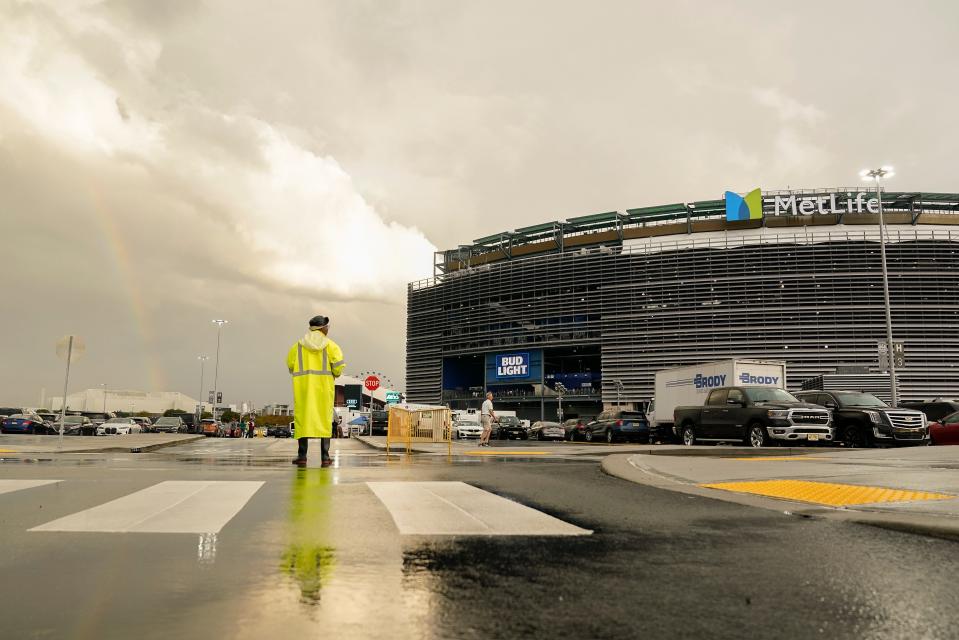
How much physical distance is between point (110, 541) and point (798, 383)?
64.9 m

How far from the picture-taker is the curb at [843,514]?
15.8 feet

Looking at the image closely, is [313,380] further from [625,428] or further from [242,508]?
[625,428]

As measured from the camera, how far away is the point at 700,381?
29.9 meters

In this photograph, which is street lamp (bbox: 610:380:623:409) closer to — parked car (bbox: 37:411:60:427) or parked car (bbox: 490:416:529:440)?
parked car (bbox: 490:416:529:440)

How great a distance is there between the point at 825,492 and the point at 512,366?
7300 cm

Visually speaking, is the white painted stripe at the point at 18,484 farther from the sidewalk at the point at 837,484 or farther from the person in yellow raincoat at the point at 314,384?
the sidewalk at the point at 837,484

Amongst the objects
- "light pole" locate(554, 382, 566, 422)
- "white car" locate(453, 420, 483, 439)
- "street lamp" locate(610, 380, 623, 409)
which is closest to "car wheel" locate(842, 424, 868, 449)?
"white car" locate(453, 420, 483, 439)

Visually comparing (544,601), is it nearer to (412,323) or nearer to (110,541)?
(110,541)

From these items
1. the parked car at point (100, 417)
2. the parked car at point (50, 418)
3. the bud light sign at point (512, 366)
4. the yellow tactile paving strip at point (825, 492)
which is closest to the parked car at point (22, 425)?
the parked car at point (50, 418)

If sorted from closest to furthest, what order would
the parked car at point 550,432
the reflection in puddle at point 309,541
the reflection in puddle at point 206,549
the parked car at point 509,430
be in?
the reflection in puddle at point 309,541 < the reflection in puddle at point 206,549 < the parked car at point 509,430 < the parked car at point 550,432

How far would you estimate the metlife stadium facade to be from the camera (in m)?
62.5

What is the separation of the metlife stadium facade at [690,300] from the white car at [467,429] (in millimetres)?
28292

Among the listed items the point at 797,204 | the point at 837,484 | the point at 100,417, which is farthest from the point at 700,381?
the point at 100,417

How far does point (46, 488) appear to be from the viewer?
22.8 feet
